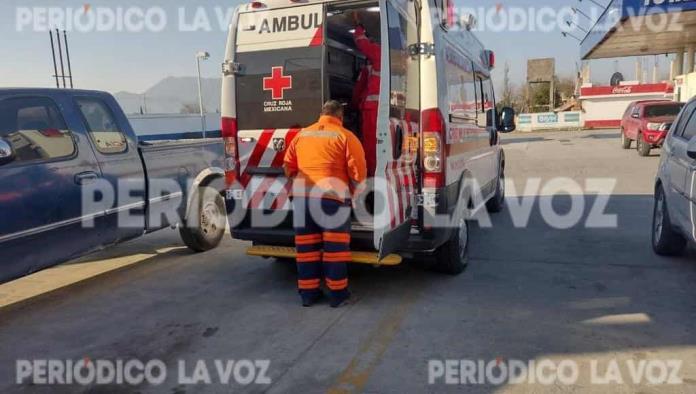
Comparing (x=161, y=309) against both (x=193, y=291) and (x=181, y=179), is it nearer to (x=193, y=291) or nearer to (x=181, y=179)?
(x=193, y=291)

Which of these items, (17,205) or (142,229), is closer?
(17,205)

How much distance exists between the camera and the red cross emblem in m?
4.78

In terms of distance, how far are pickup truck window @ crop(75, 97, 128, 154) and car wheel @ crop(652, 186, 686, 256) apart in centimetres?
594

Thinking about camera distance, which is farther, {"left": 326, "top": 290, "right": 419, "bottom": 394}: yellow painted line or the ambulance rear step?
the ambulance rear step

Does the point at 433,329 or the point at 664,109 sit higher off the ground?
the point at 664,109

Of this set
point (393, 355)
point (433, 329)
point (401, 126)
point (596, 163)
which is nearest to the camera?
point (393, 355)

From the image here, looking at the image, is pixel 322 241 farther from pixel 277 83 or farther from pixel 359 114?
pixel 277 83

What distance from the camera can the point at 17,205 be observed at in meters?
4.13

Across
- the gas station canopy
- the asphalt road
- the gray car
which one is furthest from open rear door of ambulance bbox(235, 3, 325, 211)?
the gas station canopy

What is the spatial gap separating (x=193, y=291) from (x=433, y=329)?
251 centimetres

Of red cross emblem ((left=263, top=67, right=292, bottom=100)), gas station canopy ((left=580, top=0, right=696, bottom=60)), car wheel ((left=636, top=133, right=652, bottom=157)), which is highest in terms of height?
gas station canopy ((left=580, top=0, right=696, bottom=60))

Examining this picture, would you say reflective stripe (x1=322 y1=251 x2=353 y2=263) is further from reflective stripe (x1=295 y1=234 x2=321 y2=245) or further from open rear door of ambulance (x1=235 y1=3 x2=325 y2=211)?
open rear door of ambulance (x1=235 y1=3 x2=325 y2=211)

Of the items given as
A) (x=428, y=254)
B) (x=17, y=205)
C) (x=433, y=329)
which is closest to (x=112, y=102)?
(x=17, y=205)

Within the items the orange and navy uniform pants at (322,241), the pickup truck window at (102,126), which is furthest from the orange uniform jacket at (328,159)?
the pickup truck window at (102,126)
